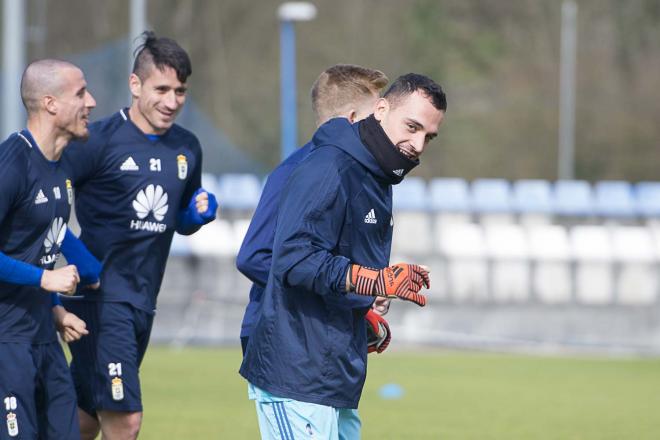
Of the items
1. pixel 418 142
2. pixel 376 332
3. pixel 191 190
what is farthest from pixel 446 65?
pixel 418 142

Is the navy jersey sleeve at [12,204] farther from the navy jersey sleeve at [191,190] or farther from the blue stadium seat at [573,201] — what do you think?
the blue stadium seat at [573,201]

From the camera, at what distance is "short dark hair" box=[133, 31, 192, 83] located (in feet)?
21.5

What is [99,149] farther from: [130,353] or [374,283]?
[374,283]

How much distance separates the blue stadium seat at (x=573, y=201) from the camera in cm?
1855

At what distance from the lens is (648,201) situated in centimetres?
1886

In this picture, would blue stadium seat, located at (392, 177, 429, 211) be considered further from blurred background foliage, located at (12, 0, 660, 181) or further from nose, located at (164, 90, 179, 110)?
blurred background foliage, located at (12, 0, 660, 181)


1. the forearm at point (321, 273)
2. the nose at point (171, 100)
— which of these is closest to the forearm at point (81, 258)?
the nose at point (171, 100)

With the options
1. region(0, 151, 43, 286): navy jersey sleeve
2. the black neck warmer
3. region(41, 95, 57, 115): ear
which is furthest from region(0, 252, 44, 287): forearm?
the black neck warmer

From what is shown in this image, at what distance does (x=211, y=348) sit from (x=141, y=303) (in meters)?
8.96

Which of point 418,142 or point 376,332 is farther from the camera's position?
point 376,332

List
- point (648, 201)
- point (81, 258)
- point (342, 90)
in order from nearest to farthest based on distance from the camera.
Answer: point (342, 90), point (81, 258), point (648, 201)

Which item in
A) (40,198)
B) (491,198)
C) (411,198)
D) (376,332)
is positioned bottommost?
(376,332)

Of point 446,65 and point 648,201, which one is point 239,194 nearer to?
point 648,201

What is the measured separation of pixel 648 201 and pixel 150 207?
13.6 meters
